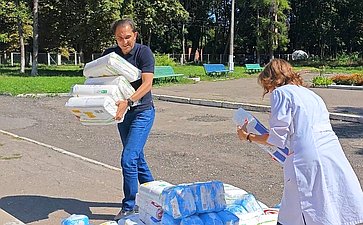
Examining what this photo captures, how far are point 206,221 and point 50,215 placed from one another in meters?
2.16

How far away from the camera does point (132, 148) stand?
4.88 meters

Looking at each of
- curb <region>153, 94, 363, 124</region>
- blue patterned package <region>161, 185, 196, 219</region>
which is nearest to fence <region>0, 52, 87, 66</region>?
curb <region>153, 94, 363, 124</region>

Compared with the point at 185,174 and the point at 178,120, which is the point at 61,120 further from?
the point at 185,174

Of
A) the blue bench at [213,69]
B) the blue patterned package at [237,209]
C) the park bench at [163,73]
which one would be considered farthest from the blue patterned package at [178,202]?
the blue bench at [213,69]

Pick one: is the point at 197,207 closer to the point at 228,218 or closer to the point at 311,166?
the point at 228,218

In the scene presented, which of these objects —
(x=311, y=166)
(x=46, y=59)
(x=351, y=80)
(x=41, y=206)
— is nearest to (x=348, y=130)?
(x=41, y=206)

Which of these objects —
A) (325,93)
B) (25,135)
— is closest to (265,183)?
(25,135)

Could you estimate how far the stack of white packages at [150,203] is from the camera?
3977 mm

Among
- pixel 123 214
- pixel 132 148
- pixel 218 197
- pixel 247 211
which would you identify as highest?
pixel 132 148

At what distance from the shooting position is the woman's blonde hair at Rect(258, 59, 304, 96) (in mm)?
3332

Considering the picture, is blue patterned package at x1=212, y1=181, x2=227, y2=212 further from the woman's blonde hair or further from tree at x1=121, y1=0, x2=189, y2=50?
tree at x1=121, y1=0, x2=189, y2=50

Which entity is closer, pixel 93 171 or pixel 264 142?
pixel 264 142

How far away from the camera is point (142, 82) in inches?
193

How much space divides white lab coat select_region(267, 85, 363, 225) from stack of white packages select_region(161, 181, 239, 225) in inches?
30.6
